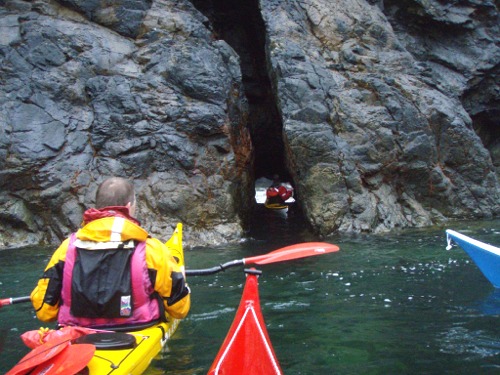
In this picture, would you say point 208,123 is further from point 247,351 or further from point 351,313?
point 247,351

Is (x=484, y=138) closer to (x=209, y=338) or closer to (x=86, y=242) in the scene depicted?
(x=209, y=338)

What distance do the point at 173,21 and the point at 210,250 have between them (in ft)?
21.6

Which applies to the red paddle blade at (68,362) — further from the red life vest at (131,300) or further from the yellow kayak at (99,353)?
the red life vest at (131,300)

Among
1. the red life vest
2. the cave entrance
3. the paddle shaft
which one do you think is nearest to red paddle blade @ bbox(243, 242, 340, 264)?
the paddle shaft

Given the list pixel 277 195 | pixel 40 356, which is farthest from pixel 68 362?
pixel 277 195

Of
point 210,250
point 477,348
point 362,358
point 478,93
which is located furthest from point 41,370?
point 478,93

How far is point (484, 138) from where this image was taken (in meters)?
19.5

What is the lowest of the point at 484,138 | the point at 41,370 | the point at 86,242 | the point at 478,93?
the point at 41,370

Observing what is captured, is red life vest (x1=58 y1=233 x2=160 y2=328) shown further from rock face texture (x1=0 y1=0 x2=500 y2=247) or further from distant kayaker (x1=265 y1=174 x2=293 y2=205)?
distant kayaker (x1=265 y1=174 x2=293 y2=205)

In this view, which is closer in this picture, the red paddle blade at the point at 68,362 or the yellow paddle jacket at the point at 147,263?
the red paddle blade at the point at 68,362

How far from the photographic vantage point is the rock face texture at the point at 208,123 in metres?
10.8

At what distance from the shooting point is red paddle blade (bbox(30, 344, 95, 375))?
8.86 feet

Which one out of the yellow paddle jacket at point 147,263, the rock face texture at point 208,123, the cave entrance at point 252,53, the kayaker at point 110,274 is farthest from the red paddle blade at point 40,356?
the cave entrance at point 252,53

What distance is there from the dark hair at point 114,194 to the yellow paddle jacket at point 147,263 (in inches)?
6.6
